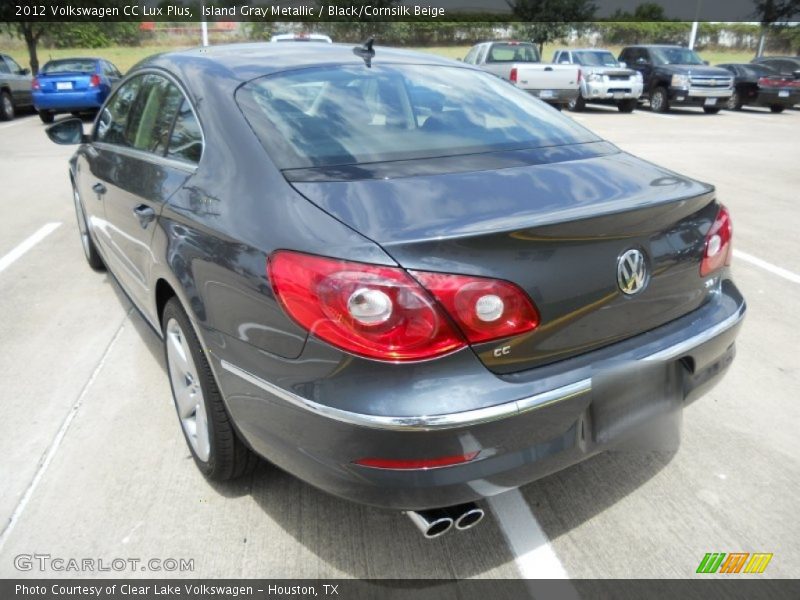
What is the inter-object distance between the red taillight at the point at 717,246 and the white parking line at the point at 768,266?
296 centimetres

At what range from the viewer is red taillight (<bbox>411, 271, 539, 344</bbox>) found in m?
1.76

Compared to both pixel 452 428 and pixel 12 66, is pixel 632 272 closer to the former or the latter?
pixel 452 428

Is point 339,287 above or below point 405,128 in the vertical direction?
below

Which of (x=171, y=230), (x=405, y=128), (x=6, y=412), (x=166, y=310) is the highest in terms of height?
(x=405, y=128)

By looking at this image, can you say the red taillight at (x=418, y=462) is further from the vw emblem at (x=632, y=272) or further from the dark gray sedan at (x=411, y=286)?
the vw emblem at (x=632, y=272)

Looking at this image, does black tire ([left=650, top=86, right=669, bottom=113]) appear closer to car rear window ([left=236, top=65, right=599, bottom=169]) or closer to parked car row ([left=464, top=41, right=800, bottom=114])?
parked car row ([left=464, top=41, right=800, bottom=114])

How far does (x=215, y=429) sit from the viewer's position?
2.39 metres

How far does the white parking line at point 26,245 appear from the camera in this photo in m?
5.40

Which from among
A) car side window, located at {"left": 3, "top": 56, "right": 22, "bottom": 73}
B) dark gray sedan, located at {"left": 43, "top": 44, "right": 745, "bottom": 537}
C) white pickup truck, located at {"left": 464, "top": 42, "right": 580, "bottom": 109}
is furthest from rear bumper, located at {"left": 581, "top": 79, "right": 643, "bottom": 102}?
dark gray sedan, located at {"left": 43, "top": 44, "right": 745, "bottom": 537}

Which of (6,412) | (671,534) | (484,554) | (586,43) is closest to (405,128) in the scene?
(484,554)

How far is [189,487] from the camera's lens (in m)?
2.64

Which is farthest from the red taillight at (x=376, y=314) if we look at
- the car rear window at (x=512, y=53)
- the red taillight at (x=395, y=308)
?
the car rear window at (x=512, y=53)

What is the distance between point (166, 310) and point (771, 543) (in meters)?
2.41

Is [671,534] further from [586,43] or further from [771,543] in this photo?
[586,43]
